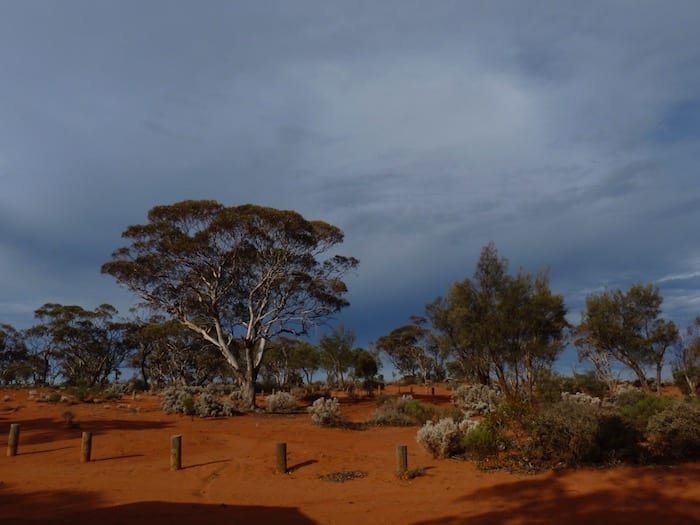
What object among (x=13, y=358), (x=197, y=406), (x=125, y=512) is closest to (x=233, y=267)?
(x=197, y=406)

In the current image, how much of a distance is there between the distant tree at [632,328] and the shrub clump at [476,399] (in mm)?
11181

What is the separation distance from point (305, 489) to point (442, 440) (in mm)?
4376

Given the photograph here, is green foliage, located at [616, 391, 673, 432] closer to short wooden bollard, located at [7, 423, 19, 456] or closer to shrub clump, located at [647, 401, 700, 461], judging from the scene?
shrub clump, located at [647, 401, 700, 461]

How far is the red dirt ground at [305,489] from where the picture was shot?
29.5ft

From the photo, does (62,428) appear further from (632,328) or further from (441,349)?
(632,328)

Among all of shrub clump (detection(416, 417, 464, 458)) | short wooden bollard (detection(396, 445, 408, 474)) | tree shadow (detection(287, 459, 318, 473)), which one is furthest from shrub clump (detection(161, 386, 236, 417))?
short wooden bollard (detection(396, 445, 408, 474))

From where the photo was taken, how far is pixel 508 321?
19359 mm

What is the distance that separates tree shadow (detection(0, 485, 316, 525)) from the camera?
8992 millimetres

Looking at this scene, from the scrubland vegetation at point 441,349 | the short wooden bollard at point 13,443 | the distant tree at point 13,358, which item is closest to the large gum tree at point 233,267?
the scrubland vegetation at point 441,349

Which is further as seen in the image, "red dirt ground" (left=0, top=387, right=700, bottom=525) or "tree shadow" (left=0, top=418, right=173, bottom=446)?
"tree shadow" (left=0, top=418, right=173, bottom=446)

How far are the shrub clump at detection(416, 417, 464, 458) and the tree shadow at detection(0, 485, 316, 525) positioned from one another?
5.41m

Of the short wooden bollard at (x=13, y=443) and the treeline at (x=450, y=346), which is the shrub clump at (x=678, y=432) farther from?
the short wooden bollard at (x=13, y=443)

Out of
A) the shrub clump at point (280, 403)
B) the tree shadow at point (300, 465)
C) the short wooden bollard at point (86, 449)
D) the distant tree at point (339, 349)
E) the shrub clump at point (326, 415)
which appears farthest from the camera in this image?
the distant tree at point (339, 349)

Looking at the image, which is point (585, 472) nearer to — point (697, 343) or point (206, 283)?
point (206, 283)
